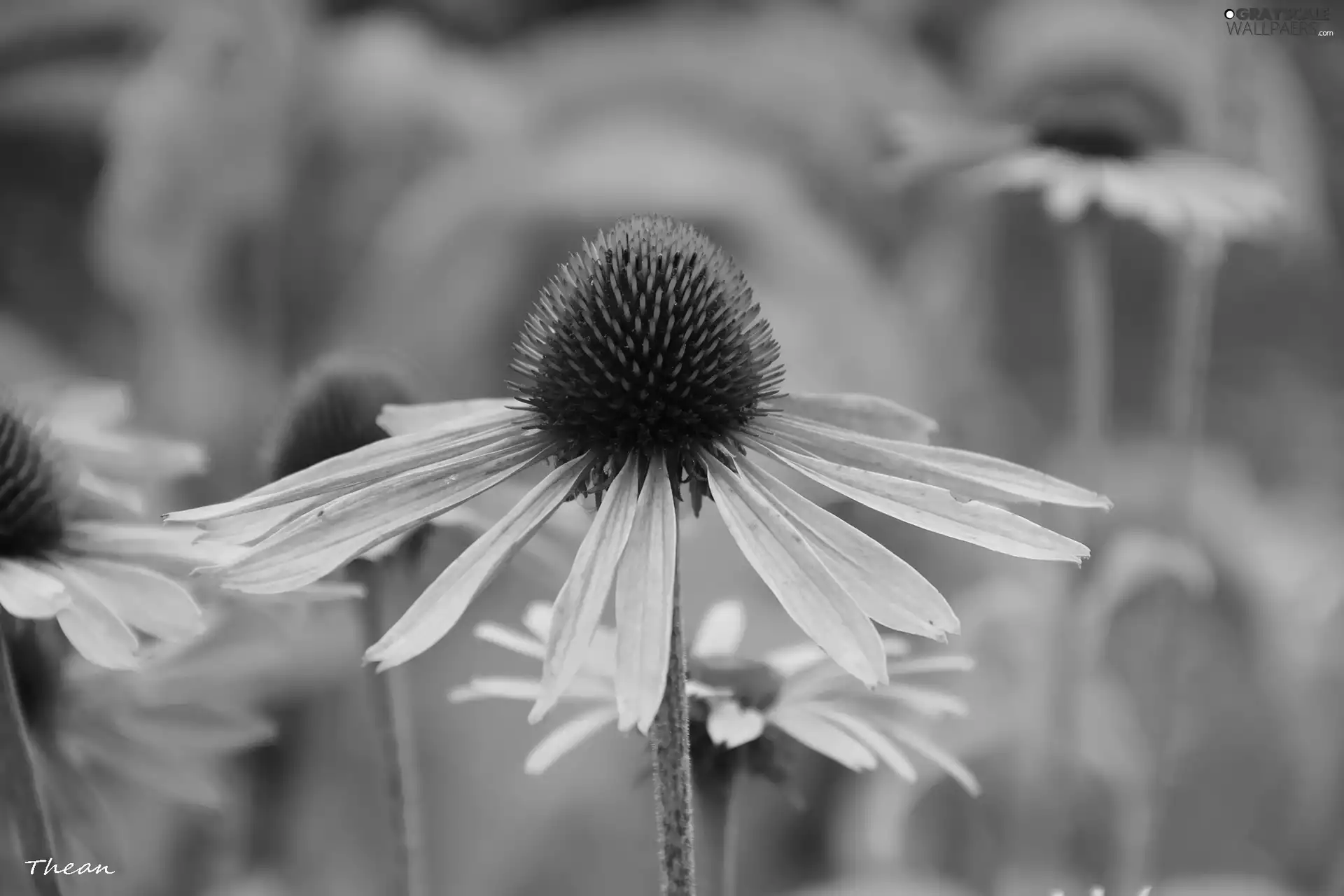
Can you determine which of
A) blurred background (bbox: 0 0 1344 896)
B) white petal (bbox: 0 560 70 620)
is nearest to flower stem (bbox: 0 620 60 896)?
white petal (bbox: 0 560 70 620)

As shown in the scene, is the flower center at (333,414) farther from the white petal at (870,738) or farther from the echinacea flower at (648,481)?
the white petal at (870,738)

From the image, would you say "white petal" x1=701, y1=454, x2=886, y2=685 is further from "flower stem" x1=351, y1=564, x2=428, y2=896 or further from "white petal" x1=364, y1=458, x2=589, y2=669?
"flower stem" x1=351, y1=564, x2=428, y2=896

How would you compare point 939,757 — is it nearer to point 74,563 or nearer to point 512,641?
point 512,641

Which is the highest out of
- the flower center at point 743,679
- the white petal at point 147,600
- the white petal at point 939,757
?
the white petal at point 147,600

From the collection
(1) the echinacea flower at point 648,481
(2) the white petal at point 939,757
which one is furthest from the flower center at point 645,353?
(2) the white petal at point 939,757

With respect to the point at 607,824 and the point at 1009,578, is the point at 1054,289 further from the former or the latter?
the point at 607,824

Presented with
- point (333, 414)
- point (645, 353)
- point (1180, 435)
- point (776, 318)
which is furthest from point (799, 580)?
point (776, 318)

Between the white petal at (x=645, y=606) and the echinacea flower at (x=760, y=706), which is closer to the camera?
the white petal at (x=645, y=606)
